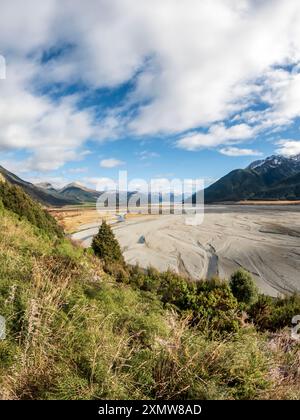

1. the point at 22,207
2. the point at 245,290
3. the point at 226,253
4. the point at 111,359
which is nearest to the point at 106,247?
the point at 22,207

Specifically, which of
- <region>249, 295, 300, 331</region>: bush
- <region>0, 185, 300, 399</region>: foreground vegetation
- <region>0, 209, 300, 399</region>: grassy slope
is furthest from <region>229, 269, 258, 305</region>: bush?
<region>0, 209, 300, 399</region>: grassy slope

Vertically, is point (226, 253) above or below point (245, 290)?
below

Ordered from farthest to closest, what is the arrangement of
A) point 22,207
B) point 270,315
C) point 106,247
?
1. point 106,247
2. point 22,207
3. point 270,315

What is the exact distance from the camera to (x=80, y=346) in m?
3.82

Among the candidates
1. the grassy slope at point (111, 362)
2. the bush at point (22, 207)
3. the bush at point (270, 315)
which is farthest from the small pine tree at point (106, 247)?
the grassy slope at point (111, 362)

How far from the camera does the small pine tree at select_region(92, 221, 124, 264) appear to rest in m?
15.2

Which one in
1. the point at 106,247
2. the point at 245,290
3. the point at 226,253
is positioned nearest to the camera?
the point at 245,290

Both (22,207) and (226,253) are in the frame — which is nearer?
(22,207)

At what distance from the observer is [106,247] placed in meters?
15.5

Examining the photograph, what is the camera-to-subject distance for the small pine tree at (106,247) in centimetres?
1522

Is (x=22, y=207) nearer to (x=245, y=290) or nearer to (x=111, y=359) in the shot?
(x=245, y=290)

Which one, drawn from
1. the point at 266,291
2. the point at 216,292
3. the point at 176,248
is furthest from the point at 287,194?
the point at 216,292

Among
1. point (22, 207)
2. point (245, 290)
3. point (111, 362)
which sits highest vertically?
point (22, 207)
